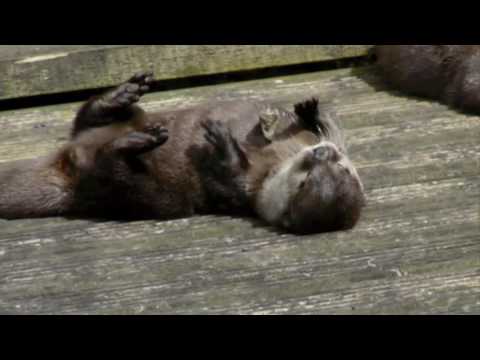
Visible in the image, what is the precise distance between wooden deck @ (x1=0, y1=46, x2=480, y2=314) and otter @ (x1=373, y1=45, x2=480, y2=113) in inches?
21.6

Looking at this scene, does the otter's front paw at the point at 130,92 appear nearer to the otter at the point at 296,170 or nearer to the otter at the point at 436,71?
the otter at the point at 296,170

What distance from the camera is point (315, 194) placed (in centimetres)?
377

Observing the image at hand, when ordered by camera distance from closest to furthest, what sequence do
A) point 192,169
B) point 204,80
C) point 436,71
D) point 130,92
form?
point 192,169 → point 130,92 → point 204,80 → point 436,71

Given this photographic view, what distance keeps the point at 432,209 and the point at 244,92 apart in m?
1.65

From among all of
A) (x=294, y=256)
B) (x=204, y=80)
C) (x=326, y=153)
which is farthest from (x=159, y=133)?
(x=204, y=80)

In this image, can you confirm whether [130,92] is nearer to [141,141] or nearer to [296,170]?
[141,141]

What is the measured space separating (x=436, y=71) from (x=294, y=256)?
2.54m

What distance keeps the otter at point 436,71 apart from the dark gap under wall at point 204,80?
7.7 inches

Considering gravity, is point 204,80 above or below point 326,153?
below

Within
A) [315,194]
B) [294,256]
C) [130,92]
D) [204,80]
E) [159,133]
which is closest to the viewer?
[294,256]

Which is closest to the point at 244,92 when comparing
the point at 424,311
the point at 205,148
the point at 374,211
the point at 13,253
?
the point at 205,148

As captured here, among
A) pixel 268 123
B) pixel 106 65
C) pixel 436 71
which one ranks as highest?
pixel 268 123

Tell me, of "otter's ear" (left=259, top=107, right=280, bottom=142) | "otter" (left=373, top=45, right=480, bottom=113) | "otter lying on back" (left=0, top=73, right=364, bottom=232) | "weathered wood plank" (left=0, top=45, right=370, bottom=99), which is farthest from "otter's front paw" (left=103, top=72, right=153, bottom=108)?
"otter" (left=373, top=45, right=480, bottom=113)

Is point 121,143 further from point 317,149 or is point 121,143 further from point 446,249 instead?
point 446,249
